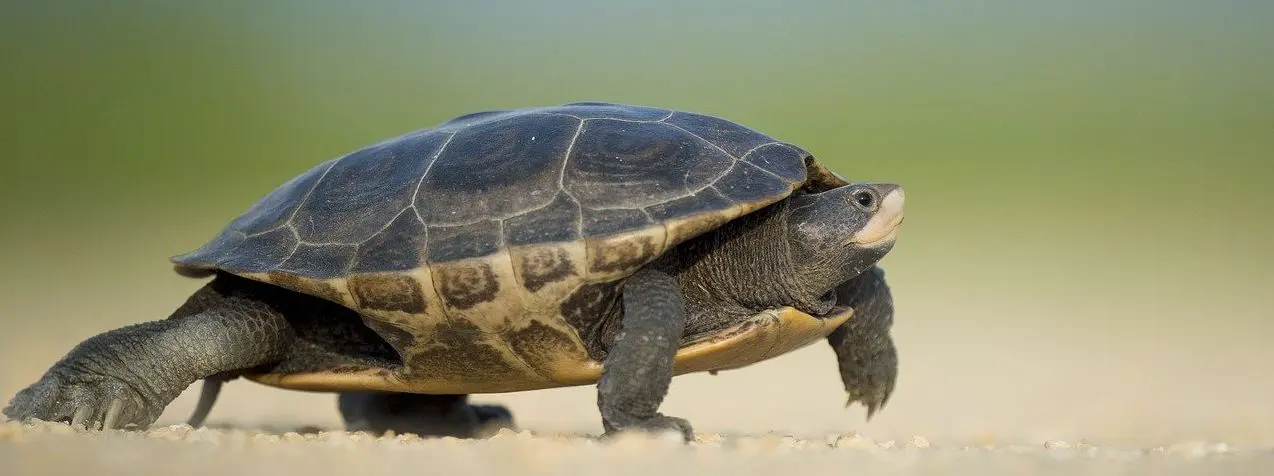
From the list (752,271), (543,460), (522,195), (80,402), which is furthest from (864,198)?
(80,402)

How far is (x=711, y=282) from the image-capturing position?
14.3ft

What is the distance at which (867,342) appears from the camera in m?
5.20

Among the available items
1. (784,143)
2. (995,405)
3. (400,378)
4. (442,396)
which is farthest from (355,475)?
(995,405)

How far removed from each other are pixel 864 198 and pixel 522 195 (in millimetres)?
1439

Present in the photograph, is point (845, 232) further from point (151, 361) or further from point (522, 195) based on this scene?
point (151, 361)

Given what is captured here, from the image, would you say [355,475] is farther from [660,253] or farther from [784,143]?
[784,143]

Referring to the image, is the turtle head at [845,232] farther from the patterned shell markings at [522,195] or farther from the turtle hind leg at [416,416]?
the turtle hind leg at [416,416]

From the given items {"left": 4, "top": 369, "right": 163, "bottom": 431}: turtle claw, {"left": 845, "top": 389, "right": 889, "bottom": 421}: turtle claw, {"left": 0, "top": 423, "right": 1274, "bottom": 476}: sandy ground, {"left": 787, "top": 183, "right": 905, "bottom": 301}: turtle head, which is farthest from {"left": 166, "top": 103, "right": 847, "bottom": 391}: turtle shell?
{"left": 845, "top": 389, "right": 889, "bottom": 421}: turtle claw

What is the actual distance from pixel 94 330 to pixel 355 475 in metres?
12.4

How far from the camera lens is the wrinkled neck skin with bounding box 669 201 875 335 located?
4.32m

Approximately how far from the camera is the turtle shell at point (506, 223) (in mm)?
3844

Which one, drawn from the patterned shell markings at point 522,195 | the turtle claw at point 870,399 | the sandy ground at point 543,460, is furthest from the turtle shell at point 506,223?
the turtle claw at point 870,399

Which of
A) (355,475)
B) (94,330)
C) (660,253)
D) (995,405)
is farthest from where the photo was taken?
(94,330)

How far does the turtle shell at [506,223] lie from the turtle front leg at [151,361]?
0.92ft
